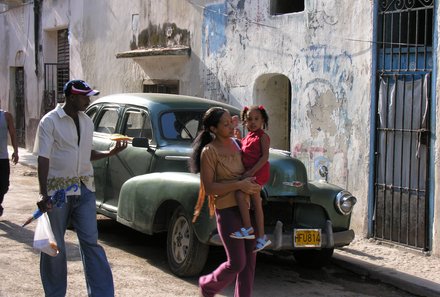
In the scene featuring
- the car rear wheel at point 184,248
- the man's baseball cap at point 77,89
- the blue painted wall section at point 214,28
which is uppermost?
the blue painted wall section at point 214,28

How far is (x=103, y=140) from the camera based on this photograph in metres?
8.58

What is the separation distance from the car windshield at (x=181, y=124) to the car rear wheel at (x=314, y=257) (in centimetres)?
179

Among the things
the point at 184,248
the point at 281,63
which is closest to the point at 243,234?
the point at 184,248

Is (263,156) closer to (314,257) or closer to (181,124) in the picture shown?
(314,257)

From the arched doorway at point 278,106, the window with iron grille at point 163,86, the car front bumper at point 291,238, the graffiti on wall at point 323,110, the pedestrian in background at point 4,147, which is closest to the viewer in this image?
the car front bumper at point 291,238

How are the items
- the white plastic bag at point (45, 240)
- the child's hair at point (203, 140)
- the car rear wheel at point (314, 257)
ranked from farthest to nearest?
the car rear wheel at point (314, 257), the child's hair at point (203, 140), the white plastic bag at point (45, 240)

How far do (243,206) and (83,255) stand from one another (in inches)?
49.8

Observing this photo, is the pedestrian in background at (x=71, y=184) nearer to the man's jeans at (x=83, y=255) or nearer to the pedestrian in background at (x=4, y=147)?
the man's jeans at (x=83, y=255)

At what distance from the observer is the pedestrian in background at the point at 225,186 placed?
5031mm

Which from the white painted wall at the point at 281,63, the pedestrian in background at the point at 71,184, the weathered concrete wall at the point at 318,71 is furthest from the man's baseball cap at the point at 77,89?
the weathered concrete wall at the point at 318,71

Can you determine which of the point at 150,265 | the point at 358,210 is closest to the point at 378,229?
the point at 358,210

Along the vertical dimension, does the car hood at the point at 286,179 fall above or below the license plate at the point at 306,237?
above

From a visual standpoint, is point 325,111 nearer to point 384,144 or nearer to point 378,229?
point 384,144

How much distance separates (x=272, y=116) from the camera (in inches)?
447
